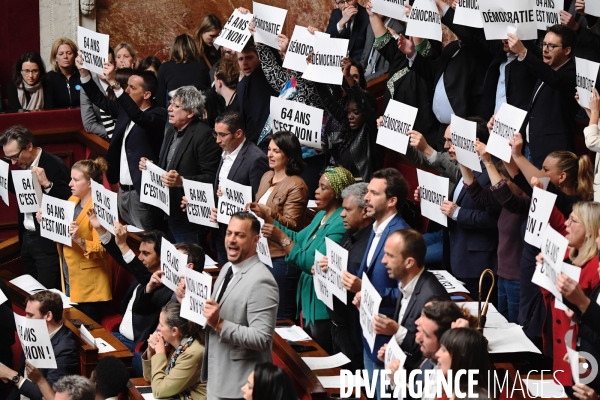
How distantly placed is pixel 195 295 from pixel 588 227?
81.7 inches

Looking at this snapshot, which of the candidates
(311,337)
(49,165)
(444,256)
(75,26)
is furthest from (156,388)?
Result: (75,26)

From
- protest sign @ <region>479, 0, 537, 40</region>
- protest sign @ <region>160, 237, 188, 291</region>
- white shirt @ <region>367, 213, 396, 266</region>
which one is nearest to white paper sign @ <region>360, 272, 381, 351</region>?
white shirt @ <region>367, 213, 396, 266</region>

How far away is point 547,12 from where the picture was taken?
758 centimetres

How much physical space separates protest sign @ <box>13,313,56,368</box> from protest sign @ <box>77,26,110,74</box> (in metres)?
2.53

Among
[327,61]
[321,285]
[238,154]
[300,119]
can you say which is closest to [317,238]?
[321,285]

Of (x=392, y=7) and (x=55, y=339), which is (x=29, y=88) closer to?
(x=392, y=7)

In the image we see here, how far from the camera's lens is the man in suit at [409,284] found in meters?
5.46

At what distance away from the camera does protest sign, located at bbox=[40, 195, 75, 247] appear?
27.5 feet

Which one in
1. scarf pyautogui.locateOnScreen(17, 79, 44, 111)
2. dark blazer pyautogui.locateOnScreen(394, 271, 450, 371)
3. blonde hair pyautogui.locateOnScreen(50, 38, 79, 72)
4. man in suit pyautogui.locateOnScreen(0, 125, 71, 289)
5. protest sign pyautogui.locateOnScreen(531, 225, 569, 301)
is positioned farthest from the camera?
scarf pyautogui.locateOnScreen(17, 79, 44, 111)

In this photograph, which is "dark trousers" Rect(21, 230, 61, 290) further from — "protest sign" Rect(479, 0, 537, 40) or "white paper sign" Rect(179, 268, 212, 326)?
"protest sign" Rect(479, 0, 537, 40)

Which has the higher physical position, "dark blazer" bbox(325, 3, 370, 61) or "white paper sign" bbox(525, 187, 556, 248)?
"dark blazer" bbox(325, 3, 370, 61)

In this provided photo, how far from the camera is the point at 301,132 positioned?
26.7 ft

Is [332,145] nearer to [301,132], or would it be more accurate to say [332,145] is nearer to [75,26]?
[301,132]

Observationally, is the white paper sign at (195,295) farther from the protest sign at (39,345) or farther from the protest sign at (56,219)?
the protest sign at (56,219)
